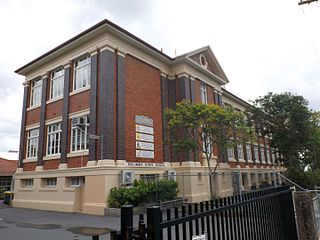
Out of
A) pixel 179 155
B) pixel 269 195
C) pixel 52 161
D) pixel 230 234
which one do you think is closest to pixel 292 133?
pixel 179 155

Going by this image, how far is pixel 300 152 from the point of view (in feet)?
88.8

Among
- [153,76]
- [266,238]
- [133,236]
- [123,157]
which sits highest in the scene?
[153,76]

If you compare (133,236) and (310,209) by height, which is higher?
(133,236)

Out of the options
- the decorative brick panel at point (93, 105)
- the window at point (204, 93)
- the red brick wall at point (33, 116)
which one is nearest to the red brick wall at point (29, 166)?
the red brick wall at point (33, 116)

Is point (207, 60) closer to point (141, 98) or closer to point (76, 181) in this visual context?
point (141, 98)

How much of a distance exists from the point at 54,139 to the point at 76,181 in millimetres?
4092

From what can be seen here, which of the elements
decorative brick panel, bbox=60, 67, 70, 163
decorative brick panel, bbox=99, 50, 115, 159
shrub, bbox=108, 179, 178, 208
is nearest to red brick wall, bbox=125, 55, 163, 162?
decorative brick panel, bbox=99, 50, 115, 159

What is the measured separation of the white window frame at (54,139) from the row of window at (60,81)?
2.28m

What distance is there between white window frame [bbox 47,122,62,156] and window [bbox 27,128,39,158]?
1.88 m

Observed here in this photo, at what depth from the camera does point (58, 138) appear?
18750 millimetres

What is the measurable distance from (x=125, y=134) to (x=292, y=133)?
16481mm

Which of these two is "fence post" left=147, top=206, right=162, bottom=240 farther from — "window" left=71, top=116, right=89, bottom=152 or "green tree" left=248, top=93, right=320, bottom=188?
"green tree" left=248, top=93, right=320, bottom=188

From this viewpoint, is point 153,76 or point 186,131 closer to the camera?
point 186,131

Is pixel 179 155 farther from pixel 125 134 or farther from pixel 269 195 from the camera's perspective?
pixel 269 195
